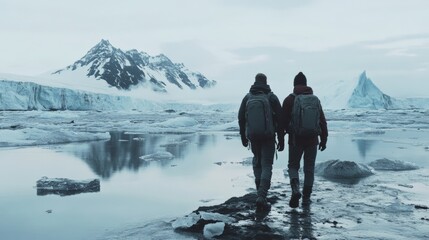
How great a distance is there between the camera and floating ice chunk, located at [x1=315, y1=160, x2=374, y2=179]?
25.8 feet

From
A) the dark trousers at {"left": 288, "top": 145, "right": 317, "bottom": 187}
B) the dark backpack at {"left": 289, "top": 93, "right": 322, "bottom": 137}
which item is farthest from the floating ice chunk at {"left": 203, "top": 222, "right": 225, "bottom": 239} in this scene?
the dark backpack at {"left": 289, "top": 93, "right": 322, "bottom": 137}

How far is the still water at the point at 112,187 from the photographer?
4.57 metres

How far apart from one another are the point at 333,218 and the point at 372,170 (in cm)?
402

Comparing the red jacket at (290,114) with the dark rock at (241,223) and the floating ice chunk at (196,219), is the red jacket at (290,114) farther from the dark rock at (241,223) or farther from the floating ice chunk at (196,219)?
the floating ice chunk at (196,219)

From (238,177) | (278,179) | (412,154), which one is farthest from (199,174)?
(412,154)

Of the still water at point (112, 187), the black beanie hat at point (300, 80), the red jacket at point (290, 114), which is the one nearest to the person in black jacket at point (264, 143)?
the red jacket at point (290, 114)

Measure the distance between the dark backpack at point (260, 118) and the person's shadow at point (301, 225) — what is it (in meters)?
0.97

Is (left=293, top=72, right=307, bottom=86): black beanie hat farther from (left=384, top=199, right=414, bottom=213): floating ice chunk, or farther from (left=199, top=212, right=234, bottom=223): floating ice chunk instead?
(left=199, top=212, right=234, bottom=223): floating ice chunk

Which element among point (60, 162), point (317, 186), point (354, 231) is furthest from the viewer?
point (60, 162)

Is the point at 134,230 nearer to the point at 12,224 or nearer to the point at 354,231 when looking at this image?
the point at 12,224

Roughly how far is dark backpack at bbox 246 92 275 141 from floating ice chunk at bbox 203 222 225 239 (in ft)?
4.31

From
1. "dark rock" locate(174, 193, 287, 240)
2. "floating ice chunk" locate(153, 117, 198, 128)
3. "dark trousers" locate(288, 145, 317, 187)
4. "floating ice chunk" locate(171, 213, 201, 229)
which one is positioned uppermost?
"dark trousers" locate(288, 145, 317, 187)

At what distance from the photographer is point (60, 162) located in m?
10.0

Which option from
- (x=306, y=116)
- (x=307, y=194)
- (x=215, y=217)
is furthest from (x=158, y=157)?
(x=215, y=217)
